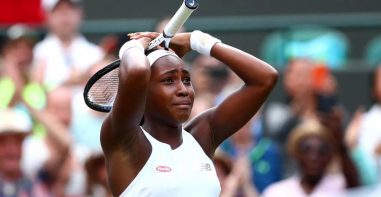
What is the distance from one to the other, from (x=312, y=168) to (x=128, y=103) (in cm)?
307

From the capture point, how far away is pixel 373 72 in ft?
36.7

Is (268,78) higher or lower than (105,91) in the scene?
higher

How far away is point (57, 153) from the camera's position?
9375 millimetres

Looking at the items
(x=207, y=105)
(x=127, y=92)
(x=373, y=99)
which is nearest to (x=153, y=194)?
(x=127, y=92)

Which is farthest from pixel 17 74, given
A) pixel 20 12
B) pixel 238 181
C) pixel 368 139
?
pixel 368 139

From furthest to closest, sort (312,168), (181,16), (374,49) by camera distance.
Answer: (374,49) < (312,168) < (181,16)

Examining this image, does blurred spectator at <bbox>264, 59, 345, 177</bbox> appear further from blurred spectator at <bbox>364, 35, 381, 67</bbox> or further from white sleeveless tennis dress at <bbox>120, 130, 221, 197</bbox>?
white sleeveless tennis dress at <bbox>120, 130, 221, 197</bbox>

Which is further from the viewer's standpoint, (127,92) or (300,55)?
(300,55)

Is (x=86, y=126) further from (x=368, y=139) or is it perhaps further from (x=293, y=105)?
(x=368, y=139)

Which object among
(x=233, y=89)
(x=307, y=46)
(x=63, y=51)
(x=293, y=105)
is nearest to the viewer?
(x=293, y=105)

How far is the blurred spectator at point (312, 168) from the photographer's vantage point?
887 cm

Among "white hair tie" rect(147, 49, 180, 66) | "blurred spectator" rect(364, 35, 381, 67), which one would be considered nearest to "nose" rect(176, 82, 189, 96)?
"white hair tie" rect(147, 49, 180, 66)

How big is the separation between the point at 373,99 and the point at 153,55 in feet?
15.5

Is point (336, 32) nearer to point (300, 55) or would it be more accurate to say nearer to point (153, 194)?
point (300, 55)
